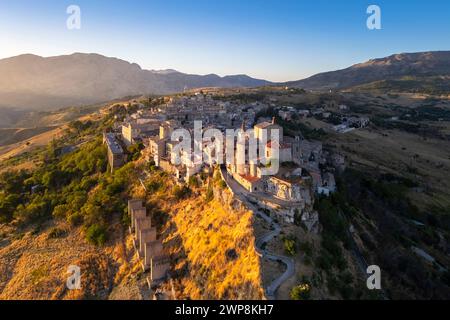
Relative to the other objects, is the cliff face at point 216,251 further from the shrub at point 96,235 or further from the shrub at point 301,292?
the shrub at point 96,235

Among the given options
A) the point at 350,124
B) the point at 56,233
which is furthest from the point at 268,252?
the point at 350,124

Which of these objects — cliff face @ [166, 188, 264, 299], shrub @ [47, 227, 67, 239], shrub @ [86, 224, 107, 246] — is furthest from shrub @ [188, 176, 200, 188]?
shrub @ [47, 227, 67, 239]

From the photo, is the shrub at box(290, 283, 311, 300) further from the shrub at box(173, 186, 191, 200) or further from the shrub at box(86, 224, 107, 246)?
the shrub at box(86, 224, 107, 246)

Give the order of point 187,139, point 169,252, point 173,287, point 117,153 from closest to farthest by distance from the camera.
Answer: point 173,287, point 169,252, point 187,139, point 117,153

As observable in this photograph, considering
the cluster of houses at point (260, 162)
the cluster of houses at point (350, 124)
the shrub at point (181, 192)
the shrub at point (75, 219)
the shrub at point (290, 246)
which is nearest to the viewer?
the shrub at point (290, 246)

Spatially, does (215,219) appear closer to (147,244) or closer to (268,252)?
(147,244)

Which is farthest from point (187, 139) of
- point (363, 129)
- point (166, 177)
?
point (363, 129)

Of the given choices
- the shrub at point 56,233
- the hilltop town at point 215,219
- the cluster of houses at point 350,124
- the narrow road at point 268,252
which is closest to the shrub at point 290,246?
the hilltop town at point 215,219

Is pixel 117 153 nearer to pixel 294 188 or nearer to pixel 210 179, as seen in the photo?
pixel 210 179
